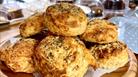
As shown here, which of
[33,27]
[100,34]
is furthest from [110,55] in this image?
[33,27]

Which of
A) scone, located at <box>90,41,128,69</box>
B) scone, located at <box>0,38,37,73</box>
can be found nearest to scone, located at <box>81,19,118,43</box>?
scone, located at <box>90,41,128,69</box>

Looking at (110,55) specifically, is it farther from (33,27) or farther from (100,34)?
(33,27)

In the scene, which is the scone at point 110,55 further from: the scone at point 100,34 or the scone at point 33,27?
the scone at point 33,27

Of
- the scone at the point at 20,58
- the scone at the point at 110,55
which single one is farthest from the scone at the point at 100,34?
the scone at the point at 20,58

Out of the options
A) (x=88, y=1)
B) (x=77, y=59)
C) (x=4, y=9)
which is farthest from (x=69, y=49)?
(x=88, y=1)

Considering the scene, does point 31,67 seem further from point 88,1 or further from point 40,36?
point 88,1

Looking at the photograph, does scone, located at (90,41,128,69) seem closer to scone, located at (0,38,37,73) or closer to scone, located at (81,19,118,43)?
scone, located at (81,19,118,43)
